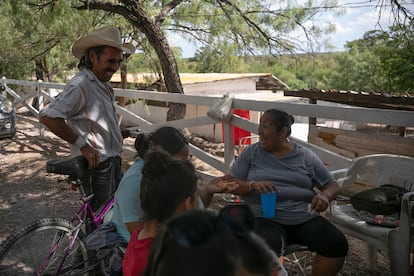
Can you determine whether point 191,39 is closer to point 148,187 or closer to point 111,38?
point 111,38

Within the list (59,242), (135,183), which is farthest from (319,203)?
(59,242)

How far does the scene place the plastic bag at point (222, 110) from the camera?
4.47 m

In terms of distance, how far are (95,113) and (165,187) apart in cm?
135

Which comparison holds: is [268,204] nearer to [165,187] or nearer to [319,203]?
[319,203]

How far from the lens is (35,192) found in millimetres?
5473

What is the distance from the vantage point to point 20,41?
1206cm

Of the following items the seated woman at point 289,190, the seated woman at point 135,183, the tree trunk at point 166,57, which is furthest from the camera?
the tree trunk at point 166,57

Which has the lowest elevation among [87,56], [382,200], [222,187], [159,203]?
[382,200]

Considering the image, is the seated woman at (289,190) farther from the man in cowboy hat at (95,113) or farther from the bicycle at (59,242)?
the bicycle at (59,242)

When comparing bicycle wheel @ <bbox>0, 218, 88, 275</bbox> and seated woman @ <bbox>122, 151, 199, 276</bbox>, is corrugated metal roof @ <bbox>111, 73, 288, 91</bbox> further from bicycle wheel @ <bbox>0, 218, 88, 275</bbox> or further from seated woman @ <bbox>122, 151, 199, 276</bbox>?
seated woman @ <bbox>122, 151, 199, 276</bbox>

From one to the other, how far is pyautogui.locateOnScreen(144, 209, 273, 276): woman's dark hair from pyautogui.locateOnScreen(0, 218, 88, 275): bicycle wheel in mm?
1922

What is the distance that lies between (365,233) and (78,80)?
6.71 feet

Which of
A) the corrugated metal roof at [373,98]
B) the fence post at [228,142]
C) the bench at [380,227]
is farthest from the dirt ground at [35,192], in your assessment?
the corrugated metal roof at [373,98]

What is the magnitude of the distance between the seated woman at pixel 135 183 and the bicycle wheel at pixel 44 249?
65cm
